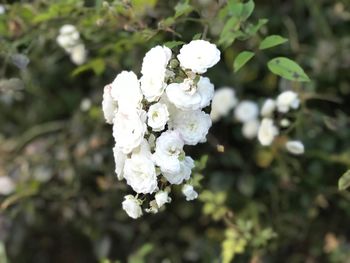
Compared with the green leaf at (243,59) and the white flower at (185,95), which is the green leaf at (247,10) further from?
the white flower at (185,95)

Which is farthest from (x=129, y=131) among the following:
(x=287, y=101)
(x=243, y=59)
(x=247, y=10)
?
(x=287, y=101)

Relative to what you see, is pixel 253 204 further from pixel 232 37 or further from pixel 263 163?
pixel 232 37

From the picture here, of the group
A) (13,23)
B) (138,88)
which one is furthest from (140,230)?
(138,88)

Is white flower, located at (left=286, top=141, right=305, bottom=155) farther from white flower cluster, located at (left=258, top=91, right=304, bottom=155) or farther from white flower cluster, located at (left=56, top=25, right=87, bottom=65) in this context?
white flower cluster, located at (left=56, top=25, right=87, bottom=65)

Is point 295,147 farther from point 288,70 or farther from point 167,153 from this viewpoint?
point 167,153

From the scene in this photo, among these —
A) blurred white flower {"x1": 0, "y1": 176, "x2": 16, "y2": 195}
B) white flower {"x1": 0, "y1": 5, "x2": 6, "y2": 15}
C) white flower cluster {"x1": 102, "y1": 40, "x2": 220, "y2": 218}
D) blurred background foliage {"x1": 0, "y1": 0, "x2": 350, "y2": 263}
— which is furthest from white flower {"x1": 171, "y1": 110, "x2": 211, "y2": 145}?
blurred white flower {"x1": 0, "y1": 176, "x2": 16, "y2": 195}

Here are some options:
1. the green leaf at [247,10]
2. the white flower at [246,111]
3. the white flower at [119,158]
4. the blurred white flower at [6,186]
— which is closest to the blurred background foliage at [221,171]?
the blurred white flower at [6,186]

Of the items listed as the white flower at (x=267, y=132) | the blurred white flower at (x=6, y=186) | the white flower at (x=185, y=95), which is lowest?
the blurred white flower at (x=6, y=186)
